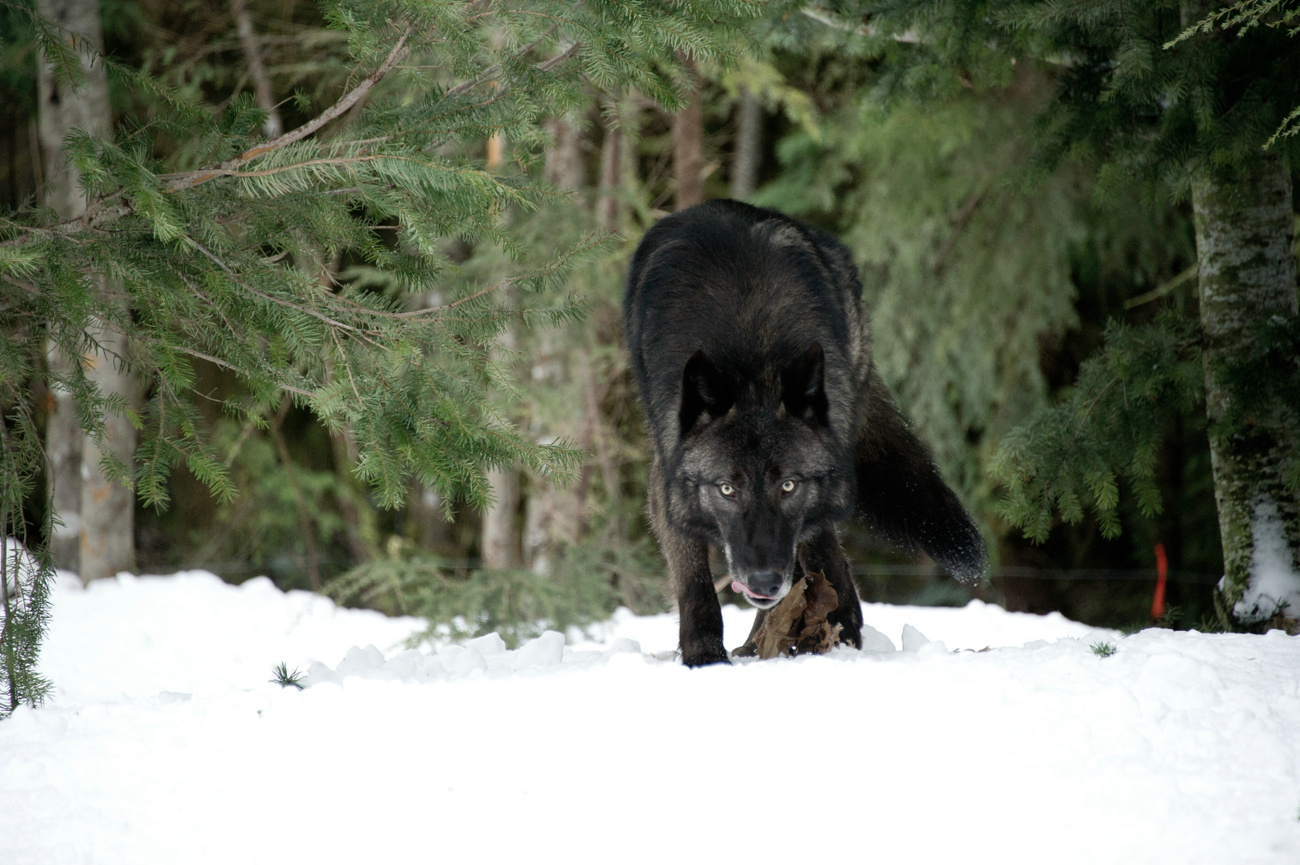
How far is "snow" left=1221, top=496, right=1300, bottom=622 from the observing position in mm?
4156

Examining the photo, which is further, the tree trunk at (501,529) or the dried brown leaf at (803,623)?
the tree trunk at (501,529)

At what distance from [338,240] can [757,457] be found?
5.93 feet

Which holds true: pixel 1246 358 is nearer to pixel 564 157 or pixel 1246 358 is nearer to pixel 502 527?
pixel 564 157

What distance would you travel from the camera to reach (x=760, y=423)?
376 cm

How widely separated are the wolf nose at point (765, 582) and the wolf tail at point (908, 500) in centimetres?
140

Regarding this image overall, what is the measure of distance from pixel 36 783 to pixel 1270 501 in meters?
4.66

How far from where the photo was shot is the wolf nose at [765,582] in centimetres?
348

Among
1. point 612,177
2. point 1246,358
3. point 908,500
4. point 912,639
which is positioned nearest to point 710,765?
point 912,639

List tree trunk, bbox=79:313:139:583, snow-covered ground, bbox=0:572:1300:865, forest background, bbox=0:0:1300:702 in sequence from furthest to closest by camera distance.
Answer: tree trunk, bbox=79:313:139:583, forest background, bbox=0:0:1300:702, snow-covered ground, bbox=0:572:1300:865

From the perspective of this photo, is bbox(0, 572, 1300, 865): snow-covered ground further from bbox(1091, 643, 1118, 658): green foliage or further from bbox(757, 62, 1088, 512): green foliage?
bbox(757, 62, 1088, 512): green foliage

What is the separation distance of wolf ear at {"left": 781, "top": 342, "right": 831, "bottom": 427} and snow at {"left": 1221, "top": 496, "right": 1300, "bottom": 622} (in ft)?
6.58

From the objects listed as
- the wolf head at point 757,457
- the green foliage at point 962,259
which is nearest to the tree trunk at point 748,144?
the green foliage at point 962,259

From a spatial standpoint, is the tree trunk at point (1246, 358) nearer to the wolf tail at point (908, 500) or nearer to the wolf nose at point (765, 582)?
the wolf tail at point (908, 500)

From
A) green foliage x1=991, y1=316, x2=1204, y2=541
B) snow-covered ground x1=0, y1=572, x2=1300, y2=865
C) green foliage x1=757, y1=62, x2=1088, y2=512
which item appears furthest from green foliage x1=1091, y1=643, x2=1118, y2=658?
green foliage x1=757, y1=62, x2=1088, y2=512
